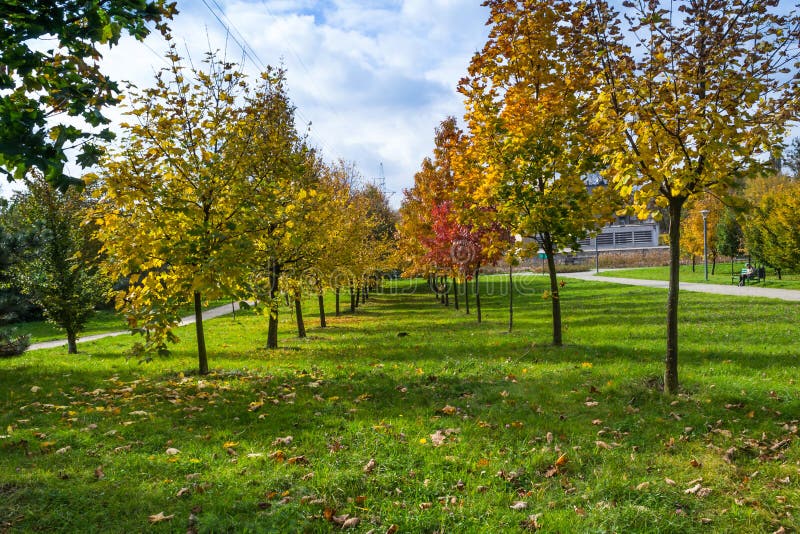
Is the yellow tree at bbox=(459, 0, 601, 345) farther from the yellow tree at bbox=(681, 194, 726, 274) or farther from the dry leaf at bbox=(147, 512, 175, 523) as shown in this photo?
the yellow tree at bbox=(681, 194, 726, 274)

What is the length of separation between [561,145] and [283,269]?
23.1 feet

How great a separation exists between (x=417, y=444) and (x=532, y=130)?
6.31 metres

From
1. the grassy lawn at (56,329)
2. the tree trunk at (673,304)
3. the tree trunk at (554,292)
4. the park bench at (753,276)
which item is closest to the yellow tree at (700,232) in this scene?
the park bench at (753,276)

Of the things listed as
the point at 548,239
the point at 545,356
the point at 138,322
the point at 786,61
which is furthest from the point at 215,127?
the point at 786,61

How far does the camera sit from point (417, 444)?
4.80m

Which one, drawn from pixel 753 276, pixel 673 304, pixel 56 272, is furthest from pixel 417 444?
pixel 753 276

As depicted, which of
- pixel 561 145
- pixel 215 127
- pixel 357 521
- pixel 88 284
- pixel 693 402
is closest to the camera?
pixel 357 521

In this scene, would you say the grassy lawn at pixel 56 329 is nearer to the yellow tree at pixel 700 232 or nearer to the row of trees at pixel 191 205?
the row of trees at pixel 191 205

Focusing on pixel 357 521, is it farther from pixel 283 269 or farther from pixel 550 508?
pixel 283 269

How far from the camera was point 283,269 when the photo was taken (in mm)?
12273

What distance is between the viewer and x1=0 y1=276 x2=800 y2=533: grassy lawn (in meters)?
3.51

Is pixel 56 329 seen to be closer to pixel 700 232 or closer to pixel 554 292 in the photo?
pixel 554 292

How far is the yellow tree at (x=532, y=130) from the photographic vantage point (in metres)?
8.93

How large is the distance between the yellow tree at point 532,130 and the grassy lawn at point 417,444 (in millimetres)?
2495
